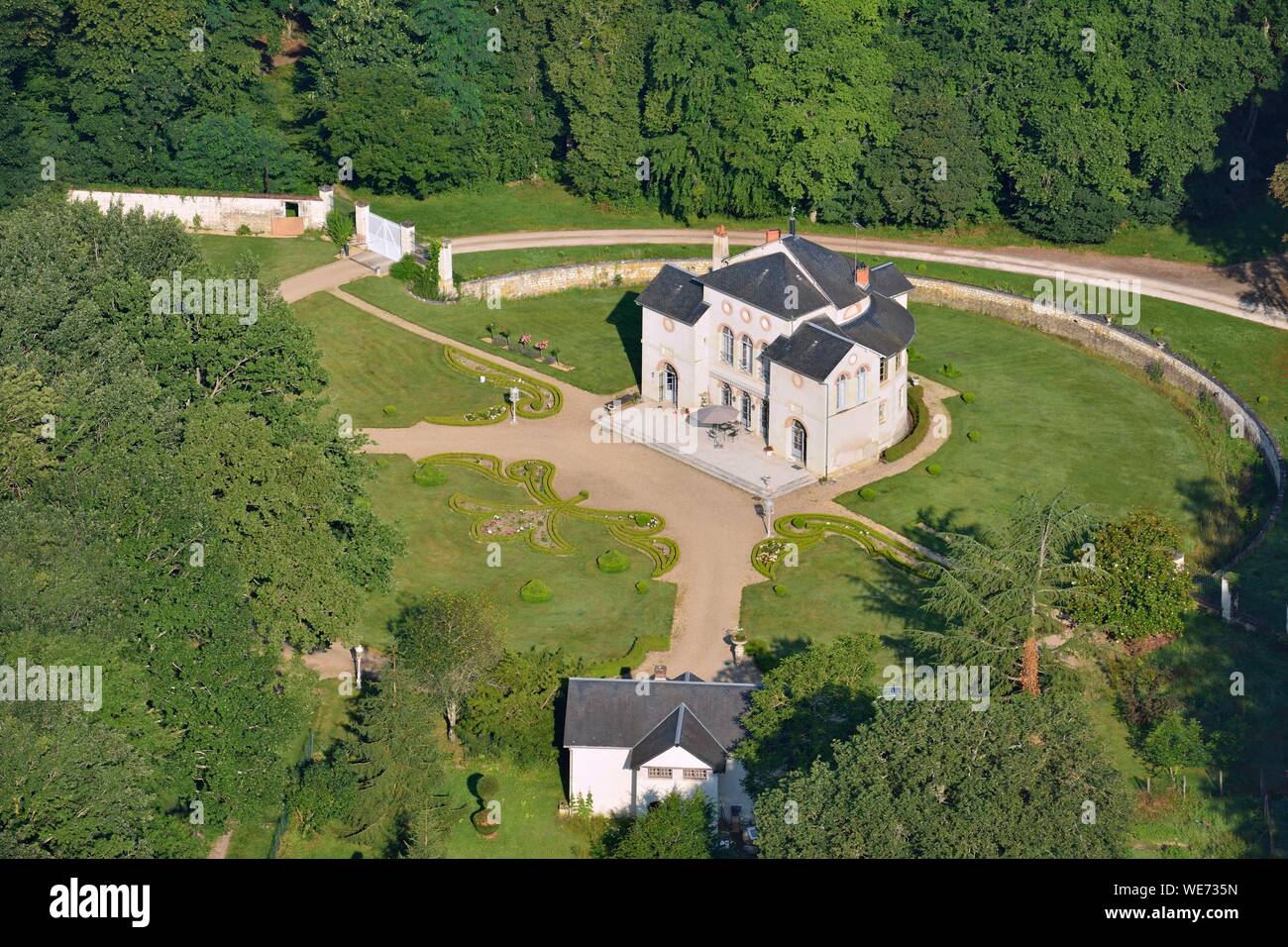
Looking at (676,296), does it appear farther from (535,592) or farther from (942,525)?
(535,592)

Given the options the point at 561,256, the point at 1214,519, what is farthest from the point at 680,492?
the point at 561,256

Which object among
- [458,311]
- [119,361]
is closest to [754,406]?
[458,311]

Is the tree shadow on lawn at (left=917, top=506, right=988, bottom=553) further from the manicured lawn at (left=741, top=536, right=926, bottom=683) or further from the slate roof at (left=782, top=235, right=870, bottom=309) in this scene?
the slate roof at (left=782, top=235, right=870, bottom=309)

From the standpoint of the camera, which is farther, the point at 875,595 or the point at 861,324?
the point at 861,324

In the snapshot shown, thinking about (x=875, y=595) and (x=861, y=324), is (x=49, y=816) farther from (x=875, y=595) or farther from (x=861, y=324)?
(x=861, y=324)

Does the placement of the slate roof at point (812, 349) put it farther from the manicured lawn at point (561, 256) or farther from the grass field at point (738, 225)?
the grass field at point (738, 225)

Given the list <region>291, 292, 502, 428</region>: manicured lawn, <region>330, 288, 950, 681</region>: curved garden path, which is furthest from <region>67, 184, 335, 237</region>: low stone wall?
<region>330, 288, 950, 681</region>: curved garden path
